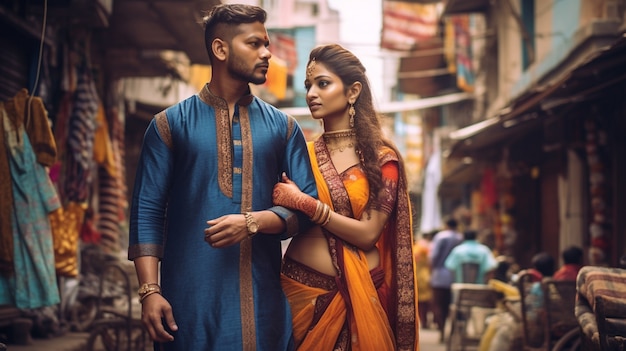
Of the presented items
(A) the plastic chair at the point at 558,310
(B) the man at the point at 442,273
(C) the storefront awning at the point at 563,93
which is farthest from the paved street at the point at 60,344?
Result: (B) the man at the point at 442,273

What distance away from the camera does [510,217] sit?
55.6 ft

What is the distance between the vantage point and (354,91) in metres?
4.52

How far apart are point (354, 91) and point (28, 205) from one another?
341 cm

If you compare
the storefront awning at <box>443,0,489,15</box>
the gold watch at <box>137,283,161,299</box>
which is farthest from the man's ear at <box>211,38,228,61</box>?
the storefront awning at <box>443,0,489,15</box>

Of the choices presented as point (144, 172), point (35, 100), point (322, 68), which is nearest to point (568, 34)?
point (35, 100)

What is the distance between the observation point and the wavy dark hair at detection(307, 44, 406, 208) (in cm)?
436

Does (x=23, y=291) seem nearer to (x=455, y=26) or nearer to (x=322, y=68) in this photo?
(x=322, y=68)

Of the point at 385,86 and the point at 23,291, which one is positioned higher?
the point at 385,86

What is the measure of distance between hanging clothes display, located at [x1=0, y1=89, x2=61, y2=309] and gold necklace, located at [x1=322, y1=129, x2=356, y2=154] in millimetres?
3231

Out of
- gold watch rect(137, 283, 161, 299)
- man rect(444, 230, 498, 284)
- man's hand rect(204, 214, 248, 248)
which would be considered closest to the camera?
man's hand rect(204, 214, 248, 248)

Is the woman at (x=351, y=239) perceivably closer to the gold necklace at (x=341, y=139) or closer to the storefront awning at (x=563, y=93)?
the gold necklace at (x=341, y=139)

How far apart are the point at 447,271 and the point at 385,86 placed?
146ft

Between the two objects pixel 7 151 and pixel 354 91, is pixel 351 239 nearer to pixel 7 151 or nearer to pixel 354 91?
pixel 354 91

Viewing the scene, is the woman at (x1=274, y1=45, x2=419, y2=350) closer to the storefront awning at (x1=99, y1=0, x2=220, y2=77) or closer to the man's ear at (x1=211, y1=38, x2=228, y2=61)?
the man's ear at (x1=211, y1=38, x2=228, y2=61)
